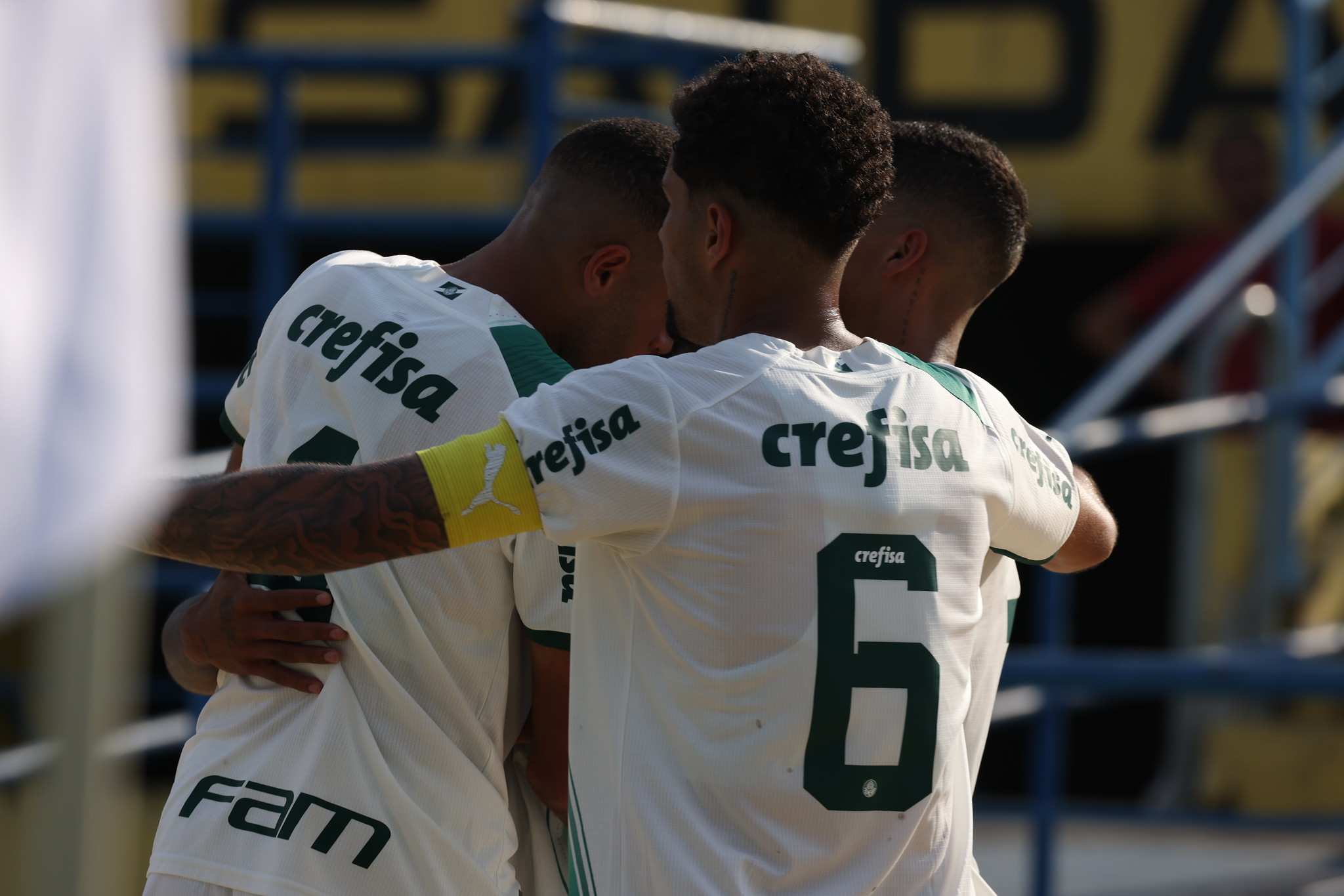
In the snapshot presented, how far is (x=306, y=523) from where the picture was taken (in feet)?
5.99

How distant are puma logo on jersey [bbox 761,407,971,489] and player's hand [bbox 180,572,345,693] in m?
0.77

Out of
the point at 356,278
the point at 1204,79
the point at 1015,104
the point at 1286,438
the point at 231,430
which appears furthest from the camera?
the point at 1015,104

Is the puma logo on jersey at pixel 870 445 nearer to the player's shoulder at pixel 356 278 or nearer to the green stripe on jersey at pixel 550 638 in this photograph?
the green stripe on jersey at pixel 550 638

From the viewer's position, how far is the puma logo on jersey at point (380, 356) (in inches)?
87.7

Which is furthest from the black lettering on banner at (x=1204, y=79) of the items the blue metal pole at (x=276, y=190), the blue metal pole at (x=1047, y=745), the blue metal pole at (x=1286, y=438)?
the blue metal pole at (x=276, y=190)

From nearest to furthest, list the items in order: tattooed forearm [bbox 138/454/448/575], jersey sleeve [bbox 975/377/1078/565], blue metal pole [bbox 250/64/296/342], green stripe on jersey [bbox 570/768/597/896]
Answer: tattooed forearm [bbox 138/454/448/575], green stripe on jersey [bbox 570/768/597/896], jersey sleeve [bbox 975/377/1078/565], blue metal pole [bbox 250/64/296/342]

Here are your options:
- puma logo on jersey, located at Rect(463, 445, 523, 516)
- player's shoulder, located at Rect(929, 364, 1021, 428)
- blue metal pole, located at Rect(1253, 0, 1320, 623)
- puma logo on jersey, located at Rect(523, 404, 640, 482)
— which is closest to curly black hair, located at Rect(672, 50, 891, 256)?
player's shoulder, located at Rect(929, 364, 1021, 428)

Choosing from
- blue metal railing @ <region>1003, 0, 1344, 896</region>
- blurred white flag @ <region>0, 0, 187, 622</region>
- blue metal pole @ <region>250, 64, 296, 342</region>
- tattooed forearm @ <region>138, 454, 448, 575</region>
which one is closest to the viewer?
blurred white flag @ <region>0, 0, 187, 622</region>

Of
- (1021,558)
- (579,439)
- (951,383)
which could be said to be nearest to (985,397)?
(951,383)

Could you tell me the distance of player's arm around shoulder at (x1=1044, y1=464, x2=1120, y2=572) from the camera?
2.24 meters

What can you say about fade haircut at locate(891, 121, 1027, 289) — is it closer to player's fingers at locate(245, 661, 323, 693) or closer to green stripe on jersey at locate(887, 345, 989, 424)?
green stripe on jersey at locate(887, 345, 989, 424)

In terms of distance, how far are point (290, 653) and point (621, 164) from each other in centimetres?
94

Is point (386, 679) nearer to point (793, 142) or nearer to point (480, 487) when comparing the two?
point (480, 487)

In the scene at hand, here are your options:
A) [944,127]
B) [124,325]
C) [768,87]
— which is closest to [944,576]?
[768,87]
